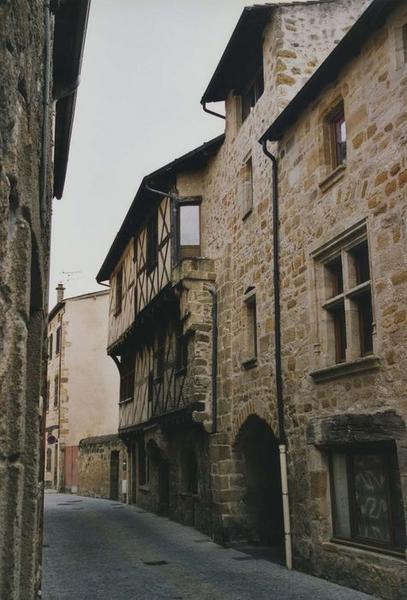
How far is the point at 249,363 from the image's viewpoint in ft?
36.7

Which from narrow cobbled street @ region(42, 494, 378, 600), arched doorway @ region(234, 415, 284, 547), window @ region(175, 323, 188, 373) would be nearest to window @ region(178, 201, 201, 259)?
window @ region(175, 323, 188, 373)

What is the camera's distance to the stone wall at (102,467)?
836 inches

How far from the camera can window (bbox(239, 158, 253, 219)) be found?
12016 mm

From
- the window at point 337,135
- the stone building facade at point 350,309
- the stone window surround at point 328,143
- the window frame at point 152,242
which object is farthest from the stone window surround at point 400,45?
the window frame at point 152,242

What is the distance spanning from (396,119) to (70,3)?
3497 mm

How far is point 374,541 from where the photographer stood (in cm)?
759

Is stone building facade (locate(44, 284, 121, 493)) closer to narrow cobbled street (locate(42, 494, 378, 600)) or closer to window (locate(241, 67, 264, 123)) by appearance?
narrow cobbled street (locate(42, 494, 378, 600))

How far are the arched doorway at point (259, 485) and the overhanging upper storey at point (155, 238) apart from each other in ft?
10.9

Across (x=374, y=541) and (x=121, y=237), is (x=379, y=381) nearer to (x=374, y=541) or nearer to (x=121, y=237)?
(x=374, y=541)

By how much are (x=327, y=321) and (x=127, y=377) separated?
12695 millimetres

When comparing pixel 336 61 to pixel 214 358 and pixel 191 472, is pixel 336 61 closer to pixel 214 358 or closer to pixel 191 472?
pixel 214 358

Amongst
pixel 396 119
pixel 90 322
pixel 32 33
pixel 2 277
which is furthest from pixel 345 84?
pixel 90 322

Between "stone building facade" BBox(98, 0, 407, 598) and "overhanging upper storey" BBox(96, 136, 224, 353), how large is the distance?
0.12m

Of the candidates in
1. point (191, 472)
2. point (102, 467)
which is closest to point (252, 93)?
point (191, 472)
